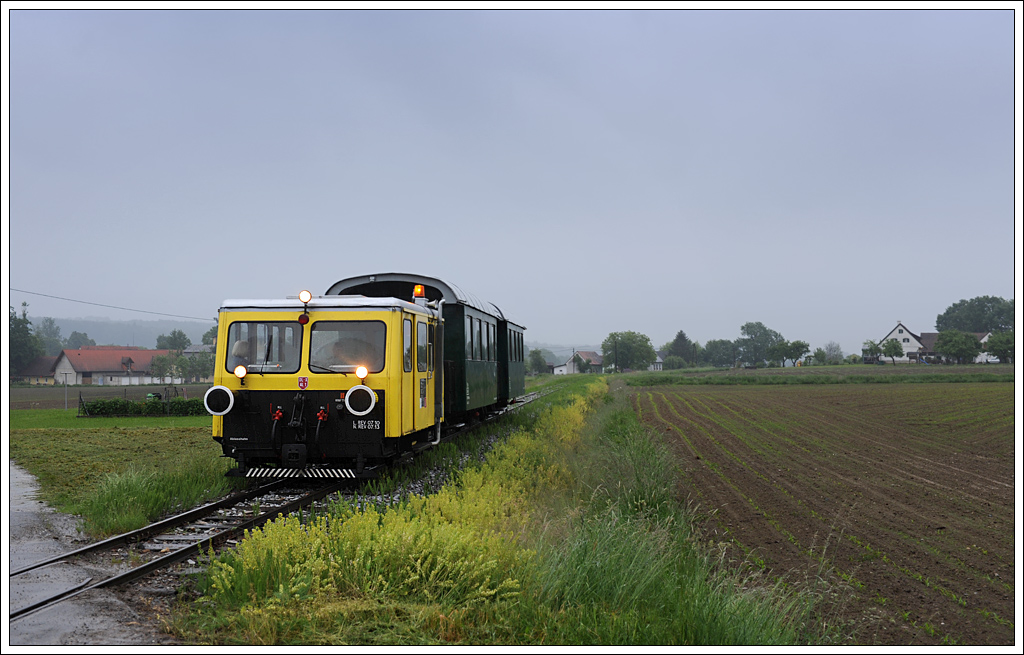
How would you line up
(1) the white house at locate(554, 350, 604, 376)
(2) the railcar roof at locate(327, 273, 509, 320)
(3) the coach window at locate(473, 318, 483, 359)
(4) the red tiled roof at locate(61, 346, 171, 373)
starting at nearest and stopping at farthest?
(2) the railcar roof at locate(327, 273, 509, 320)
(3) the coach window at locate(473, 318, 483, 359)
(4) the red tiled roof at locate(61, 346, 171, 373)
(1) the white house at locate(554, 350, 604, 376)

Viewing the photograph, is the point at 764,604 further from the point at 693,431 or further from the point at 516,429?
the point at 693,431

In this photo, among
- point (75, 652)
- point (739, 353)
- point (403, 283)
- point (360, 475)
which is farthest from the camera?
point (739, 353)

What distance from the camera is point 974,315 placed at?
150 meters

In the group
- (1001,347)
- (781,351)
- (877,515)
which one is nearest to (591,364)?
(781,351)

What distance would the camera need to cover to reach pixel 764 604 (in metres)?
5.32

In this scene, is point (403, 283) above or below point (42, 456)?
above

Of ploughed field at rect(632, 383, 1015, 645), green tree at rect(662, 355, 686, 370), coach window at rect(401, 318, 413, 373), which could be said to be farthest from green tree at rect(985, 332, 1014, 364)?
coach window at rect(401, 318, 413, 373)

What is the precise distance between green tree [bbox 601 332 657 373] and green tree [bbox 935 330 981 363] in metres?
62.6

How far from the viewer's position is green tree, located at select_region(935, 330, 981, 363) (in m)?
103

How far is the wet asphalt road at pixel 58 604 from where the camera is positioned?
4.79 metres

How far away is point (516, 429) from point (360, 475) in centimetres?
1100

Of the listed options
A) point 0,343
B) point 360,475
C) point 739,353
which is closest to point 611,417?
point 360,475

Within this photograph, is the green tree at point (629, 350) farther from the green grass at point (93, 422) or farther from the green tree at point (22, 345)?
the green grass at point (93, 422)

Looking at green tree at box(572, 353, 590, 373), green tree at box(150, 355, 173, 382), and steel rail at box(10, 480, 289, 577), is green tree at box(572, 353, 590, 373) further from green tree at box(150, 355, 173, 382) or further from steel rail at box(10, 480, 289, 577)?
steel rail at box(10, 480, 289, 577)
